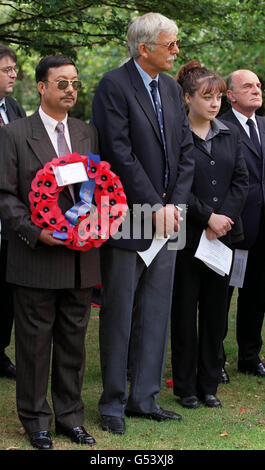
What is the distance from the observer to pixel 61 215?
4.75m

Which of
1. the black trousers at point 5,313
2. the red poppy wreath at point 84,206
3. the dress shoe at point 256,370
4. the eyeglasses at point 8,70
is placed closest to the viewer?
the red poppy wreath at point 84,206

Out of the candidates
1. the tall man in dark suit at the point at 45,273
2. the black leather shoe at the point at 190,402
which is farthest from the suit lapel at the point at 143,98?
the black leather shoe at the point at 190,402

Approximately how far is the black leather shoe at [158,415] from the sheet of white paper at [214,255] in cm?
111

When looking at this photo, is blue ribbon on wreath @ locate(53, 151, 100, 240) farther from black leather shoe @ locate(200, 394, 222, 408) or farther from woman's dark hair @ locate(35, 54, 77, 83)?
black leather shoe @ locate(200, 394, 222, 408)

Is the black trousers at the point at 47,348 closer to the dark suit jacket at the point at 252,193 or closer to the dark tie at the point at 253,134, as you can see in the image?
the dark suit jacket at the point at 252,193

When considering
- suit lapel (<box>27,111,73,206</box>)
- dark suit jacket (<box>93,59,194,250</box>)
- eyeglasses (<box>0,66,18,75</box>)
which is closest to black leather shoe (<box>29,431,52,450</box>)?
dark suit jacket (<box>93,59,194,250</box>)

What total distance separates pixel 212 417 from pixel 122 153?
2066 mm

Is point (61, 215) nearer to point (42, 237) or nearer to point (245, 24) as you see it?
point (42, 237)

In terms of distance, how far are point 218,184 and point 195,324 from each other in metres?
1.08

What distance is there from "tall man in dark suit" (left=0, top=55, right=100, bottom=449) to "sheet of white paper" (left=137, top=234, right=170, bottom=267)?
0.43 m

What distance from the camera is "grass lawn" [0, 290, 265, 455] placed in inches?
200

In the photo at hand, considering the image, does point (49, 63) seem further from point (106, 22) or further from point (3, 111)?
point (106, 22)

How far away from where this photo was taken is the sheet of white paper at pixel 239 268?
259 inches

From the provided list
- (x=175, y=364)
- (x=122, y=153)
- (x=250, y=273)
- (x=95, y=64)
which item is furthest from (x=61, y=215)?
(x=95, y=64)
